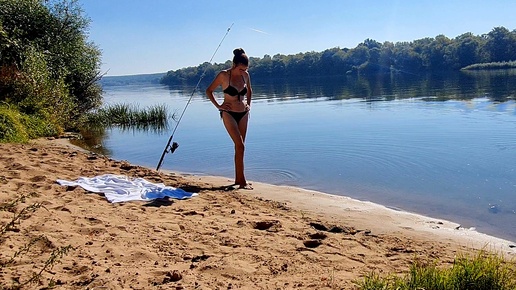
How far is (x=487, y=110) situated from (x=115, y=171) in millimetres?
15121

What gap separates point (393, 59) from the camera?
95.4m

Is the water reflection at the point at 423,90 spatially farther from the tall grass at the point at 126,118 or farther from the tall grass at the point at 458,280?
the tall grass at the point at 458,280

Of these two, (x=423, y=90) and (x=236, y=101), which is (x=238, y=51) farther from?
(x=423, y=90)

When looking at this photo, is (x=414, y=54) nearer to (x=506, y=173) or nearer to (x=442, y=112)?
(x=442, y=112)

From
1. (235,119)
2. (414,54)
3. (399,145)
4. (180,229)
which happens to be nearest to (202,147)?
(399,145)

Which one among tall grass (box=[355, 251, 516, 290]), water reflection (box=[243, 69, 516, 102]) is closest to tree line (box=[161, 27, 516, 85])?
water reflection (box=[243, 69, 516, 102])

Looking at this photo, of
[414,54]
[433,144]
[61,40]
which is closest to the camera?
→ [433,144]

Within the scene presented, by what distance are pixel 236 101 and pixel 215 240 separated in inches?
127

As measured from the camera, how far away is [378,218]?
5344 millimetres

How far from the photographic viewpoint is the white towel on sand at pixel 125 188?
5702 mm

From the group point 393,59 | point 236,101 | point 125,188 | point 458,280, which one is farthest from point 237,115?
point 393,59

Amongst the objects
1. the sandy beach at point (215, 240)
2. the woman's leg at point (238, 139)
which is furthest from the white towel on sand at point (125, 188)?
the woman's leg at point (238, 139)

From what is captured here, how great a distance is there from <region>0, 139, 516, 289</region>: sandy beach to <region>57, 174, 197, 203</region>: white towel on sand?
0.17 metres

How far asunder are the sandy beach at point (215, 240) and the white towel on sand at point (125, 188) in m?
0.17
